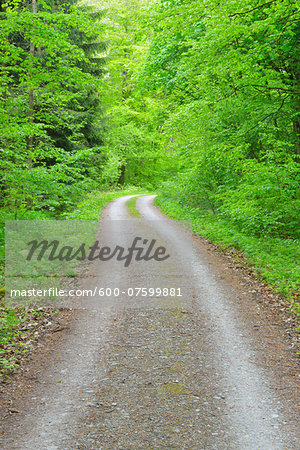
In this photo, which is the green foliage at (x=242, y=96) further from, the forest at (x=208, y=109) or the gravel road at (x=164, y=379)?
the gravel road at (x=164, y=379)

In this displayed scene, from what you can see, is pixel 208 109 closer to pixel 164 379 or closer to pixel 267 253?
pixel 267 253

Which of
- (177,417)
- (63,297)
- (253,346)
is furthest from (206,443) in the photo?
(63,297)

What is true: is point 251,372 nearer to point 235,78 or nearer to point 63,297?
point 63,297

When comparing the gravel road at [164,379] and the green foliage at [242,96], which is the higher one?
the green foliage at [242,96]

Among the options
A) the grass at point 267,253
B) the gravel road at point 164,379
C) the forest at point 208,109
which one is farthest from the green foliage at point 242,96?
the gravel road at point 164,379

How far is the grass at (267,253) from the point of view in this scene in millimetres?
7973

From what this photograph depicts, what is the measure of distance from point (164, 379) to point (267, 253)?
6.51 meters

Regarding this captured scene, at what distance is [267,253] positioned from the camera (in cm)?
1014

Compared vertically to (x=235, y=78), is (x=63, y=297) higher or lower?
lower

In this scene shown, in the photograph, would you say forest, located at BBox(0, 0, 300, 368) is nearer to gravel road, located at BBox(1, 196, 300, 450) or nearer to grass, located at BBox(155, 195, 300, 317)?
grass, located at BBox(155, 195, 300, 317)

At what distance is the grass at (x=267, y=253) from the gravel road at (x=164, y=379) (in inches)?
34.0


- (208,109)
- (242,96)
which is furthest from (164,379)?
(208,109)

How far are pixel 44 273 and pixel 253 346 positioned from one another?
5.44 metres

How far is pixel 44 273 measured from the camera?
8.70 metres
